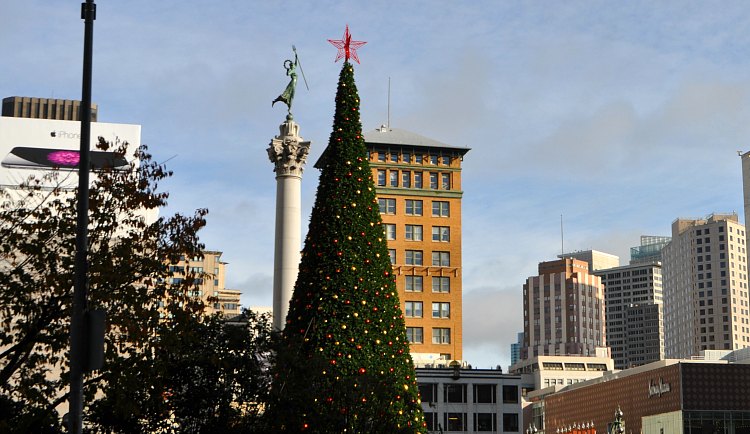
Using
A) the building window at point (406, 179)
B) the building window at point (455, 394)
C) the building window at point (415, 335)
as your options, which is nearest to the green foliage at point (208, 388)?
the building window at point (455, 394)

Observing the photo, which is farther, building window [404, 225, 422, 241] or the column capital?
building window [404, 225, 422, 241]

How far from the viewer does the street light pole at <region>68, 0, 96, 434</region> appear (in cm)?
2098

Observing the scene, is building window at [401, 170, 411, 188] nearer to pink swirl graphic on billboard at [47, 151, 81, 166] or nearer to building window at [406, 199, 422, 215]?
building window at [406, 199, 422, 215]

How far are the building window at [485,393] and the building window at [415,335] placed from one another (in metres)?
8.17

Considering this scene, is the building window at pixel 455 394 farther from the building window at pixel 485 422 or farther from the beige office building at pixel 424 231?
the beige office building at pixel 424 231

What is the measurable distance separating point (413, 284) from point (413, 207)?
A: 953 centimetres

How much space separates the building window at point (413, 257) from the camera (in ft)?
409

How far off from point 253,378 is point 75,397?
18176 mm

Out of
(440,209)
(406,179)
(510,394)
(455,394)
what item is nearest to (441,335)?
(455,394)

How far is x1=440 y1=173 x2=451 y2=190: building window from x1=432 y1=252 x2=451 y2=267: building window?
9.16 meters

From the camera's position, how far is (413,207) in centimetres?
12875

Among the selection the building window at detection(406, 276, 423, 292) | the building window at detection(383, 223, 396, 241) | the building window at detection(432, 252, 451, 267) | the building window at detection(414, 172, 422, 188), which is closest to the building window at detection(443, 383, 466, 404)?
the building window at detection(406, 276, 423, 292)

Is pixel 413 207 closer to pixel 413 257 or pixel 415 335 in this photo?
pixel 413 257

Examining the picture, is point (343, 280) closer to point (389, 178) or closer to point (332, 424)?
point (332, 424)
